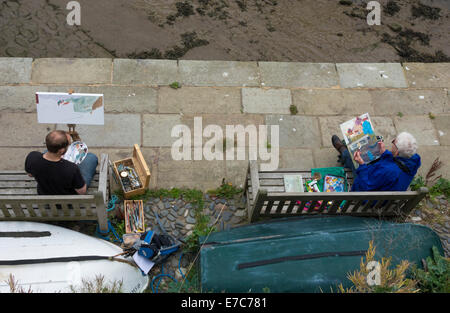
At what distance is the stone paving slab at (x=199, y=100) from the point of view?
7105 millimetres

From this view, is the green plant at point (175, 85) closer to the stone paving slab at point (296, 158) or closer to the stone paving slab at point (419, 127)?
the stone paving slab at point (296, 158)

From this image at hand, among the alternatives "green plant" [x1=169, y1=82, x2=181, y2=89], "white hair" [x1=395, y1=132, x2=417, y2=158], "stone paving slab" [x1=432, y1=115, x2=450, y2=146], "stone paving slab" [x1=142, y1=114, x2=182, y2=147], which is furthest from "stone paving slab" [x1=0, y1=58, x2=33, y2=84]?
"stone paving slab" [x1=432, y1=115, x2=450, y2=146]

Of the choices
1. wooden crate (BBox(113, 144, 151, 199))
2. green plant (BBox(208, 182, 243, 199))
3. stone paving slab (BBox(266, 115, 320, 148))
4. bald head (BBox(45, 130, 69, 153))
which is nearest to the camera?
bald head (BBox(45, 130, 69, 153))

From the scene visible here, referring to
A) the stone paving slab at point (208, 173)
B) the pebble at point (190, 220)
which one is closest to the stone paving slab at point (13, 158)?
the stone paving slab at point (208, 173)

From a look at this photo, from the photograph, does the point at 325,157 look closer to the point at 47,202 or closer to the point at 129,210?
the point at 129,210

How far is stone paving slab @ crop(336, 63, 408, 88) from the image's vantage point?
7.86 metres

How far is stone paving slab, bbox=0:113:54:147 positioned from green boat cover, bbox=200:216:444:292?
3.44 meters

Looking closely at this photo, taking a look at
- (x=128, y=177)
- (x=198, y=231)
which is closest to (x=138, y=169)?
(x=128, y=177)

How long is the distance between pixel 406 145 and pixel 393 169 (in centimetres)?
34

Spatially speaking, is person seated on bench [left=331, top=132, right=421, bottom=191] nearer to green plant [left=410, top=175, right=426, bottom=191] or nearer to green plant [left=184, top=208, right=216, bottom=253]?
green plant [left=410, top=175, right=426, bottom=191]

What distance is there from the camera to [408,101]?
7.64m

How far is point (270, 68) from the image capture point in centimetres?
791
